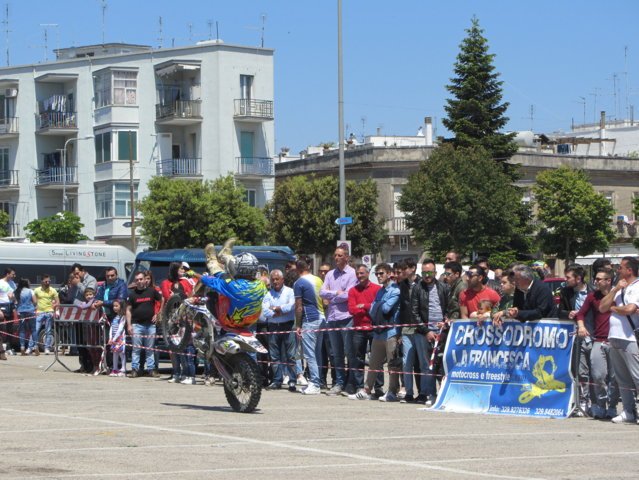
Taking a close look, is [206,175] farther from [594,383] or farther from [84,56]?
[594,383]

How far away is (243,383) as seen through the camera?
15.0 metres

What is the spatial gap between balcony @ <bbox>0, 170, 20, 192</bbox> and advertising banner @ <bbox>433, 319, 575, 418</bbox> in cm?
6111

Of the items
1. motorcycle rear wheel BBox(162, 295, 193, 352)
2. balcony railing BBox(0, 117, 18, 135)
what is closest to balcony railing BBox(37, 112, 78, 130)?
balcony railing BBox(0, 117, 18, 135)

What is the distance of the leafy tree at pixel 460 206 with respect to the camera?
192ft

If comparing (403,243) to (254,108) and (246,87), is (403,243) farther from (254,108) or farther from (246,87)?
(246,87)

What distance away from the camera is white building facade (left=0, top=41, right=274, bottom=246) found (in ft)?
231

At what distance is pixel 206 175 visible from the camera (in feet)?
231

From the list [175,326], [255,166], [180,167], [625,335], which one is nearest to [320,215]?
[255,166]

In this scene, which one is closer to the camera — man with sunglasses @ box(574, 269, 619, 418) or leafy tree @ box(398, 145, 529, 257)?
man with sunglasses @ box(574, 269, 619, 418)

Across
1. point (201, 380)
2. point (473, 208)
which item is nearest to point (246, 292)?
point (201, 380)

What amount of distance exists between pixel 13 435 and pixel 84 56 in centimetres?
6731

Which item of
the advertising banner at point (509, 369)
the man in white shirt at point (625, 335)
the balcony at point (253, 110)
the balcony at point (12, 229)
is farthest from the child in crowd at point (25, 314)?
the balcony at point (12, 229)

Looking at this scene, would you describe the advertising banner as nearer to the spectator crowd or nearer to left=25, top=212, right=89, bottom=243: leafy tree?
the spectator crowd

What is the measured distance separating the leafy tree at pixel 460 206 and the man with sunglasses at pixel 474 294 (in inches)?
1604
